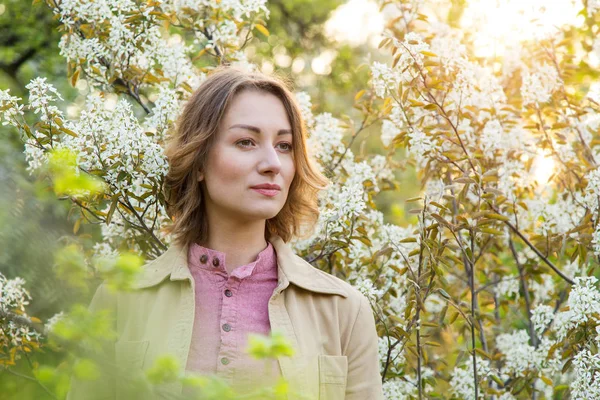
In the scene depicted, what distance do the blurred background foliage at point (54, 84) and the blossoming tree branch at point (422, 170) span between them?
189 mm

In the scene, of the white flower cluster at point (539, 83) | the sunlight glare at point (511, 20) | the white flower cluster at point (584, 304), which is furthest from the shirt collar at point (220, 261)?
the sunlight glare at point (511, 20)

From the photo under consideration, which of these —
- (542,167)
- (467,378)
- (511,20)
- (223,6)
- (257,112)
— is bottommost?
(467,378)

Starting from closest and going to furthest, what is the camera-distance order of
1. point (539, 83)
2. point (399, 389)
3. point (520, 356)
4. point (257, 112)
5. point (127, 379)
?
point (127, 379), point (257, 112), point (399, 389), point (520, 356), point (539, 83)

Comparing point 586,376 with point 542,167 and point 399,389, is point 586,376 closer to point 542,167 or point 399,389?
point 399,389

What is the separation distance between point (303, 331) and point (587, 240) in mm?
1319

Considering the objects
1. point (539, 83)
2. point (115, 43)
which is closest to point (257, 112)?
point (115, 43)

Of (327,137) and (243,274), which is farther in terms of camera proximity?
(327,137)

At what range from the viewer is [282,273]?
2.16 meters

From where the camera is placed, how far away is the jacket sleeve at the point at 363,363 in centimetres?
209

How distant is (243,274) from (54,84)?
4.19 metres

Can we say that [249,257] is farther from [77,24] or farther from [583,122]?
[583,122]

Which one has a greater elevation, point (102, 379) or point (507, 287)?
point (507, 287)

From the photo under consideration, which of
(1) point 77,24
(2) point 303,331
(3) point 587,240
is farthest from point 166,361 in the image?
(1) point 77,24

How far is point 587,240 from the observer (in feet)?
9.00
